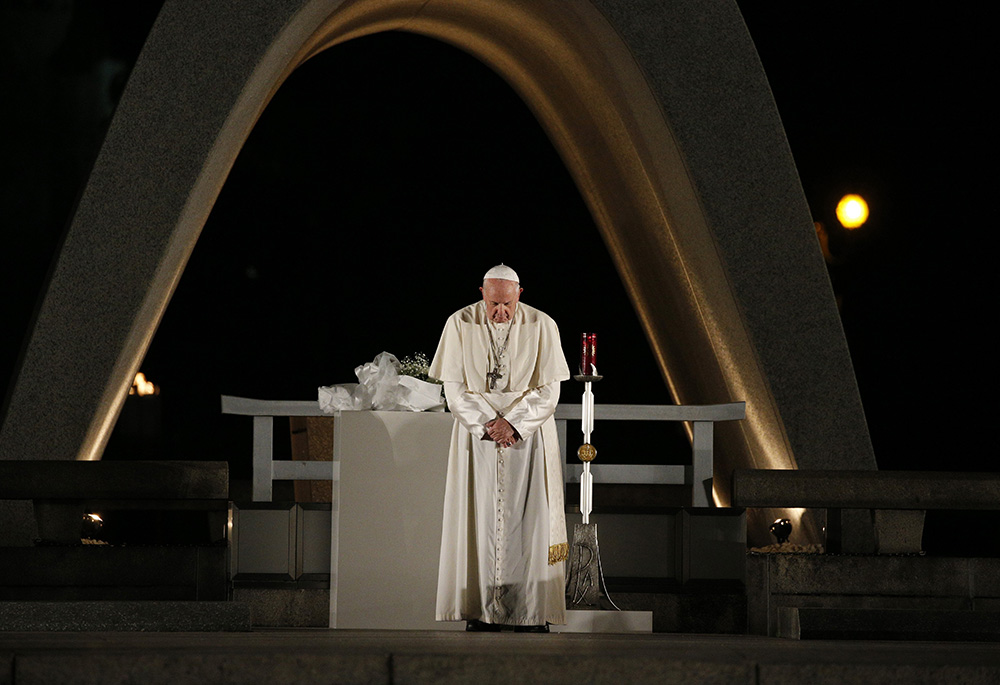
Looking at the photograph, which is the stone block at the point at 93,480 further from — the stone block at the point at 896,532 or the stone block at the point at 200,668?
the stone block at the point at 896,532

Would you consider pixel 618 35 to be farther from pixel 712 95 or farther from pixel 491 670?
pixel 491 670

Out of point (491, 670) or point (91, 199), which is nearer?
point (491, 670)

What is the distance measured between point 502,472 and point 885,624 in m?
2.24

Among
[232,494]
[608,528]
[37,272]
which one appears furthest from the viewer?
[37,272]

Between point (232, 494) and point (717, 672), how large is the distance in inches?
301

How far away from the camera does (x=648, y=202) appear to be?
421 inches

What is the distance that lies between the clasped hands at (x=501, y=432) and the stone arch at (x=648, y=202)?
2782 mm

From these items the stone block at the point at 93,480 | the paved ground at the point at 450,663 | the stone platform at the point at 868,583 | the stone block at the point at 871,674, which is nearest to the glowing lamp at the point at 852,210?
the stone platform at the point at 868,583

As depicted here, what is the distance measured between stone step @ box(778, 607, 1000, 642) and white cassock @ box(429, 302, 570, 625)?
1.43 meters

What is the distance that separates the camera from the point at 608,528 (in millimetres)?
8281

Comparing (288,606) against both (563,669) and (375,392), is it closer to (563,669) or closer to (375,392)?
(375,392)

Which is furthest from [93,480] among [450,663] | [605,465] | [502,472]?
[450,663]

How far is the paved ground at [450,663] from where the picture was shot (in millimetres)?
4621

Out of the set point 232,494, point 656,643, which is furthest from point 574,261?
point 656,643
